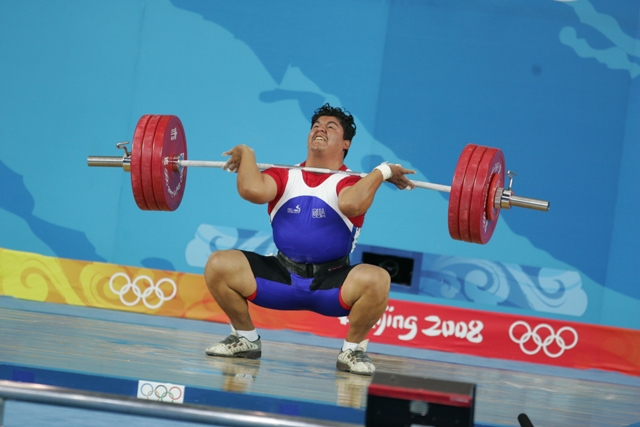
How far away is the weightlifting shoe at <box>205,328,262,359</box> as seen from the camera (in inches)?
128

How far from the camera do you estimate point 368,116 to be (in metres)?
5.92

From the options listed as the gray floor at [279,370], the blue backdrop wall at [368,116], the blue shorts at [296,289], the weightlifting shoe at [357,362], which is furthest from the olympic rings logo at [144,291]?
Result: the weightlifting shoe at [357,362]

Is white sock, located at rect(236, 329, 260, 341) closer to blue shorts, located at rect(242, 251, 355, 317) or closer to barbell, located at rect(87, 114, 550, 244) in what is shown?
blue shorts, located at rect(242, 251, 355, 317)

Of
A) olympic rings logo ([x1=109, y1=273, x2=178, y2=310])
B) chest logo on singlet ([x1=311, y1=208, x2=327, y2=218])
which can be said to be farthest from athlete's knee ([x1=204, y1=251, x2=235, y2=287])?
olympic rings logo ([x1=109, y1=273, x2=178, y2=310])

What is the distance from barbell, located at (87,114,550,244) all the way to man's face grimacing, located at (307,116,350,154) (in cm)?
12

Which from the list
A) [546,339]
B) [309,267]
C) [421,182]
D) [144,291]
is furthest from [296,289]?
[546,339]

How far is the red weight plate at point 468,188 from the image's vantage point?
3189 mm

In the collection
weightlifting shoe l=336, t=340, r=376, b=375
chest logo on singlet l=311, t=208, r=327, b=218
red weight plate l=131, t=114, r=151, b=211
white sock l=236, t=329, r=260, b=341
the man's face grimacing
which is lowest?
weightlifting shoe l=336, t=340, r=376, b=375

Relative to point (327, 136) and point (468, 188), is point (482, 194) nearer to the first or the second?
point (468, 188)

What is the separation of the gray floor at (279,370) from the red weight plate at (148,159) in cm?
68

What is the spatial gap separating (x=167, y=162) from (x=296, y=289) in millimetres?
893

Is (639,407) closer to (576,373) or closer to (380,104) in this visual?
(576,373)

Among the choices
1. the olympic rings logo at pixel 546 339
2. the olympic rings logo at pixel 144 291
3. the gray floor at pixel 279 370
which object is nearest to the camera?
the gray floor at pixel 279 370

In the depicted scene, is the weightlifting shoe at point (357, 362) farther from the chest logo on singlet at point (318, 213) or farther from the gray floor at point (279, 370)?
the chest logo on singlet at point (318, 213)
